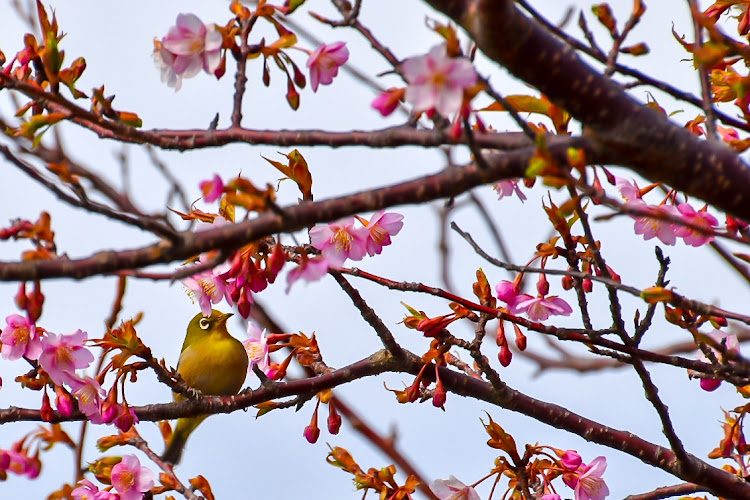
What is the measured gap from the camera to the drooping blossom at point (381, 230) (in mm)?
2973

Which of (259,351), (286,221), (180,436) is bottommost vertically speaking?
(286,221)

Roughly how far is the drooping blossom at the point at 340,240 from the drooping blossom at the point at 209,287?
0.35 m

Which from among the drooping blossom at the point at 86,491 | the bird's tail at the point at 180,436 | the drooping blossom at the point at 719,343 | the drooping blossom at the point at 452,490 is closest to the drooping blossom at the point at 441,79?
the drooping blossom at the point at 719,343

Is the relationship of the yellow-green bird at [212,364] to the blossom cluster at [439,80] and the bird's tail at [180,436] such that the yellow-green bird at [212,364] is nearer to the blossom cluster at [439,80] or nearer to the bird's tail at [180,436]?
the bird's tail at [180,436]

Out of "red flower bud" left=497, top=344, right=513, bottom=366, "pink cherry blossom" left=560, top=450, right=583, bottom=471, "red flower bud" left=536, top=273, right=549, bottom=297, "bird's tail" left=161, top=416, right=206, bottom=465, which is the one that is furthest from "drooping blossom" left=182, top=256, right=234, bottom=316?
"bird's tail" left=161, top=416, right=206, bottom=465

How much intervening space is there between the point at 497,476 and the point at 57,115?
6.50ft

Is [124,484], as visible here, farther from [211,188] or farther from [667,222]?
[667,222]

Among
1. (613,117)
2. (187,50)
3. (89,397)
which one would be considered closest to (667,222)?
(613,117)

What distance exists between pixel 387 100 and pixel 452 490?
71.4 inches

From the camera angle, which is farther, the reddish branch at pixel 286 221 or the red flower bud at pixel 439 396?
the red flower bud at pixel 439 396

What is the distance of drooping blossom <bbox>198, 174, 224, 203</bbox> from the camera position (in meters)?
1.83

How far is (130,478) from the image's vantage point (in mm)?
3471

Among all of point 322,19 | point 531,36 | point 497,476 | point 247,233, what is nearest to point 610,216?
point 531,36

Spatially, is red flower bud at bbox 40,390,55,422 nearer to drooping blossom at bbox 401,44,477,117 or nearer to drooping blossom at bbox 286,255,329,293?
drooping blossom at bbox 286,255,329,293
